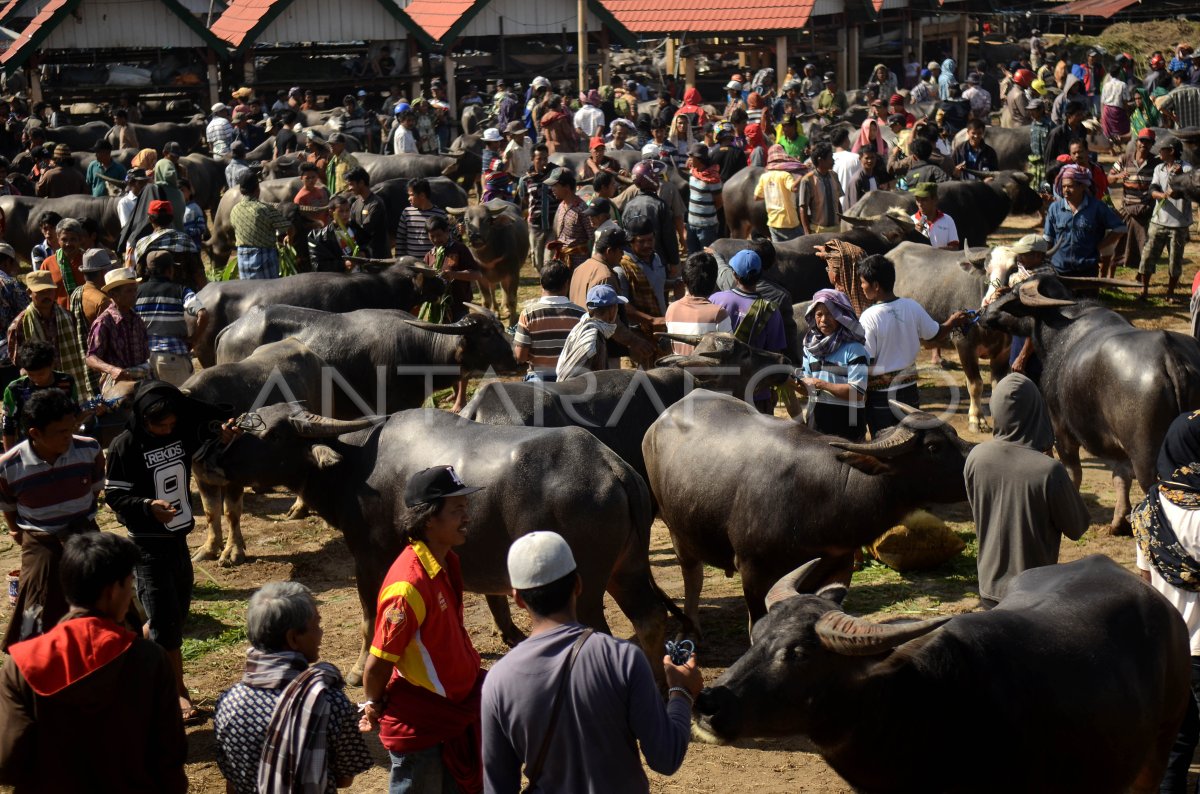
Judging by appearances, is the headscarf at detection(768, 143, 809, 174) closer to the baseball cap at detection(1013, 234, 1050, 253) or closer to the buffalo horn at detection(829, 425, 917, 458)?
the baseball cap at detection(1013, 234, 1050, 253)

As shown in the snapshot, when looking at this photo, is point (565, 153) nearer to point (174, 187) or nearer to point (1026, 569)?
point (174, 187)

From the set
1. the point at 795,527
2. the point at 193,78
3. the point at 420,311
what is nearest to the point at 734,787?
the point at 795,527

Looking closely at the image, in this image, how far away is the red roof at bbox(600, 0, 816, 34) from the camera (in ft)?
102

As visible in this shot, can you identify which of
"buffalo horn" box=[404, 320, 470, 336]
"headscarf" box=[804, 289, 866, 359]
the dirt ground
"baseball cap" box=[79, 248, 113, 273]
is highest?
"baseball cap" box=[79, 248, 113, 273]

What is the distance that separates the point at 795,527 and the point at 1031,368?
12.1ft

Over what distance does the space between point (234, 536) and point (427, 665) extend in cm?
502

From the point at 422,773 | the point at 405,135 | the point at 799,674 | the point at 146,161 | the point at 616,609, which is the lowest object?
the point at 616,609

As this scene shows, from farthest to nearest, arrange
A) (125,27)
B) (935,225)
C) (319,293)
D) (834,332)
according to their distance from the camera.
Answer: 1. (125,27)
2. (935,225)
3. (319,293)
4. (834,332)

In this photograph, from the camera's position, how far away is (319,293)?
12109mm

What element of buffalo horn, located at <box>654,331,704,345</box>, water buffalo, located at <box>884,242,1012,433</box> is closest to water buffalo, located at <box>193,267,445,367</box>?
buffalo horn, located at <box>654,331,704,345</box>

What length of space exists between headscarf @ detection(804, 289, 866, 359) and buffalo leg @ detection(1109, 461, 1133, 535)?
2.38m

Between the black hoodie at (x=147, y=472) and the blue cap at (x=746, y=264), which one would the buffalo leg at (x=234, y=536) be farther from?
the blue cap at (x=746, y=264)

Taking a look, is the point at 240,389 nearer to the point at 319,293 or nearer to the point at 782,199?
the point at 319,293

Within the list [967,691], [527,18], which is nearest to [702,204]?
[967,691]
